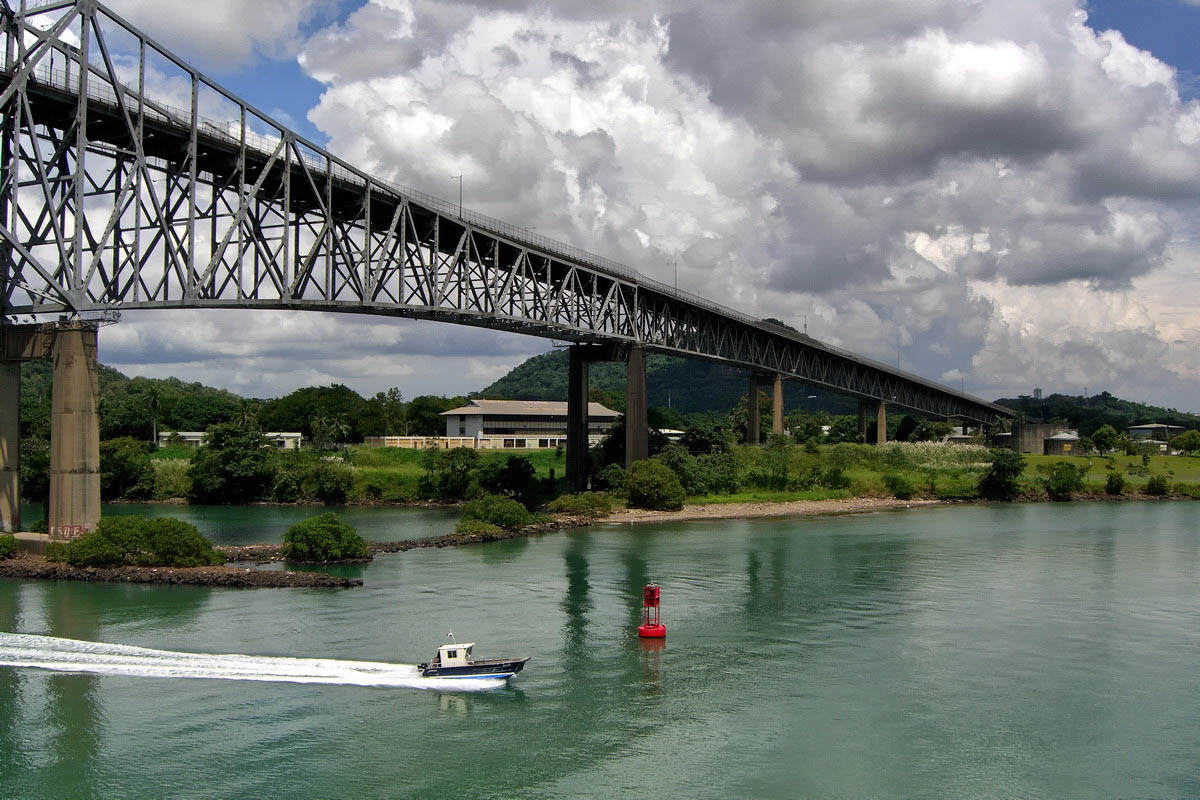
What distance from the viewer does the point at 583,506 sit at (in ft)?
255

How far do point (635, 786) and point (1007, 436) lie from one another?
5406 inches

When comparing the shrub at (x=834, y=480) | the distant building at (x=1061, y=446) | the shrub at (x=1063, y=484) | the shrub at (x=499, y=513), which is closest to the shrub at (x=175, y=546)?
the shrub at (x=499, y=513)

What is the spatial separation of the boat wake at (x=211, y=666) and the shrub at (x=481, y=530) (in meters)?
31.8

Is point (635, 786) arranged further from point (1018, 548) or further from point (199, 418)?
point (199, 418)

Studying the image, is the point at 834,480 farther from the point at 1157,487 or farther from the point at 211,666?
the point at 211,666

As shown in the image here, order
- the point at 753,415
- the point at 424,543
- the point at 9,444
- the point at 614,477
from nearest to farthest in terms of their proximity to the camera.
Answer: the point at 9,444, the point at 424,543, the point at 614,477, the point at 753,415

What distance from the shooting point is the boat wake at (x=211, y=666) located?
29828 mm

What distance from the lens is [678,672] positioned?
1235 inches

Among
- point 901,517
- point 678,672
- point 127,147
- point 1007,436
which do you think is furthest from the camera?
point 1007,436

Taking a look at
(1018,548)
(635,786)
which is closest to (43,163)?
(635,786)

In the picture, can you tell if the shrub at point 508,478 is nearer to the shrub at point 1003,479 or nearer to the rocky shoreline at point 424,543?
the rocky shoreline at point 424,543

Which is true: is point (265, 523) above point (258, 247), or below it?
below

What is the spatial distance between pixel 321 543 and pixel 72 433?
41.8 ft

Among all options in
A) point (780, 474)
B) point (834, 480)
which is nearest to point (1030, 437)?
point (834, 480)
